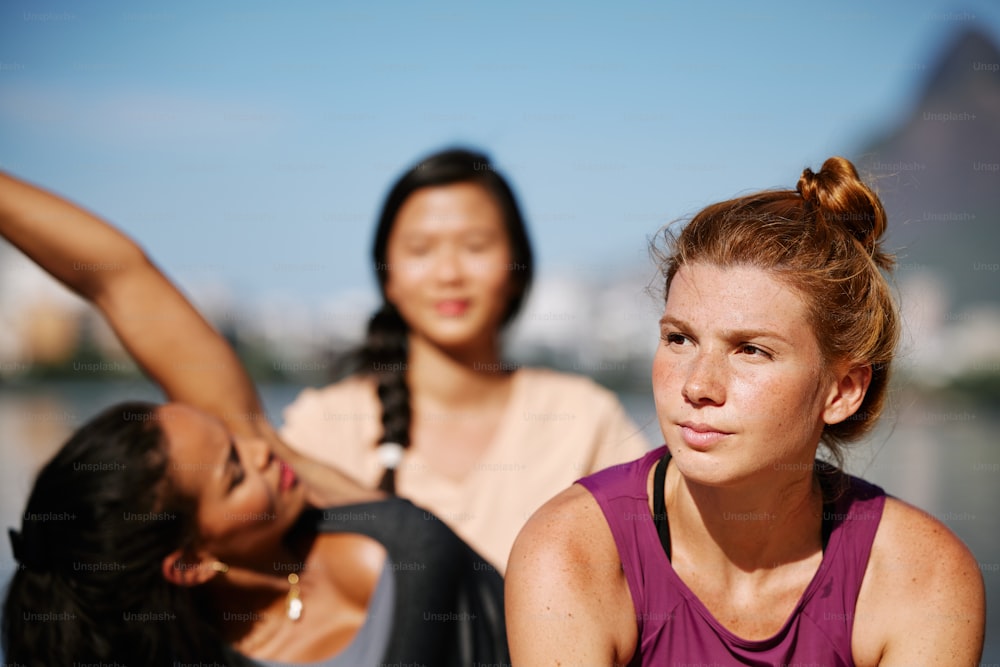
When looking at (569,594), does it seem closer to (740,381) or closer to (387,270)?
(740,381)

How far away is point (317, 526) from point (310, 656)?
316 mm


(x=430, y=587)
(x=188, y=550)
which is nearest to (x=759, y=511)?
(x=430, y=587)

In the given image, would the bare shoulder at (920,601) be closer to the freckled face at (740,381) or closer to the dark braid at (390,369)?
the freckled face at (740,381)

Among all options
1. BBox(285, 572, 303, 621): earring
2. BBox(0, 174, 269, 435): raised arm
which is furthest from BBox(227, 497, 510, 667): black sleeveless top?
BBox(0, 174, 269, 435): raised arm

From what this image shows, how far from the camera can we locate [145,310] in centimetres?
226

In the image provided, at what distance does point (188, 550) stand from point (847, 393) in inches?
56.0

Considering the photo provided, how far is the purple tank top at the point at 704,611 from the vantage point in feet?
4.52

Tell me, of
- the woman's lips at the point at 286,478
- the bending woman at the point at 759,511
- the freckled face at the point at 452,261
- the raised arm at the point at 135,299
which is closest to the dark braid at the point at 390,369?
the freckled face at the point at 452,261

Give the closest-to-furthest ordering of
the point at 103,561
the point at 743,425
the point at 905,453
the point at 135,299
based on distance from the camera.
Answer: the point at 743,425, the point at 103,561, the point at 135,299, the point at 905,453

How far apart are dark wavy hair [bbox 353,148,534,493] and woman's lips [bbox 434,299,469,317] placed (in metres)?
0.21

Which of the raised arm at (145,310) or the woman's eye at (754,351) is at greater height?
the woman's eye at (754,351)

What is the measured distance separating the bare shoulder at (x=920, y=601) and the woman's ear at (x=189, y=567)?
1.36 m

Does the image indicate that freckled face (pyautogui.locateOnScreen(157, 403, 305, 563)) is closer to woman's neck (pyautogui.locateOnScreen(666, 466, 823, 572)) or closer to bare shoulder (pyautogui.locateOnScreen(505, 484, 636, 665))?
bare shoulder (pyautogui.locateOnScreen(505, 484, 636, 665))

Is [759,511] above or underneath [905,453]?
above
